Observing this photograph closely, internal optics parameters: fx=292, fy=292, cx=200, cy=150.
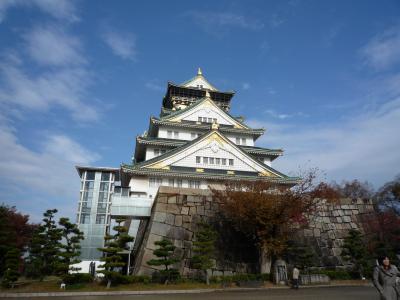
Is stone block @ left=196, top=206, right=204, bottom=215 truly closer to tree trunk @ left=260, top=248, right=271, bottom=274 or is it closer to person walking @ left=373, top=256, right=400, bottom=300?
tree trunk @ left=260, top=248, right=271, bottom=274

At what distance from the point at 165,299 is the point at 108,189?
20891 mm

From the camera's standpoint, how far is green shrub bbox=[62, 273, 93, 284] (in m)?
14.7

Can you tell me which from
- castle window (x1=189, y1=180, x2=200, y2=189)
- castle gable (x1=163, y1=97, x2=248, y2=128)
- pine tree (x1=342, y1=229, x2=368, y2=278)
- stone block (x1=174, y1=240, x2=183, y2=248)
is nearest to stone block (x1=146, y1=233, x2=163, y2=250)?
stone block (x1=174, y1=240, x2=183, y2=248)

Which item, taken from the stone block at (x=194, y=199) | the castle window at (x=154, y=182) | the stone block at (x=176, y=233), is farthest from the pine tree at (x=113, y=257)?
the castle window at (x=154, y=182)

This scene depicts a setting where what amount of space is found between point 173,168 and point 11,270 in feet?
46.4

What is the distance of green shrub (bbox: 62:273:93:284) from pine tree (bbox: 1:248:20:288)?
2.94 m

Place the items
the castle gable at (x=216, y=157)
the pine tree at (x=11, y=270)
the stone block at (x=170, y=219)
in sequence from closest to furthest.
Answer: the pine tree at (x=11, y=270) → the stone block at (x=170, y=219) → the castle gable at (x=216, y=157)

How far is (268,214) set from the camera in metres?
16.4

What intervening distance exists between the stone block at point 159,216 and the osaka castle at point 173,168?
8.24 ft

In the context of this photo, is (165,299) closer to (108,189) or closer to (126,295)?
(126,295)

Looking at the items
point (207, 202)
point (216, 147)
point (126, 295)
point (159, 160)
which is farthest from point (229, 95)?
point (126, 295)

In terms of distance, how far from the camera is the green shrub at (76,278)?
1470 cm

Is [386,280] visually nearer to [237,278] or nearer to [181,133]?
[237,278]

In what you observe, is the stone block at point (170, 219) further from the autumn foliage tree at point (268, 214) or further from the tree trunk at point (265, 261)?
the tree trunk at point (265, 261)
